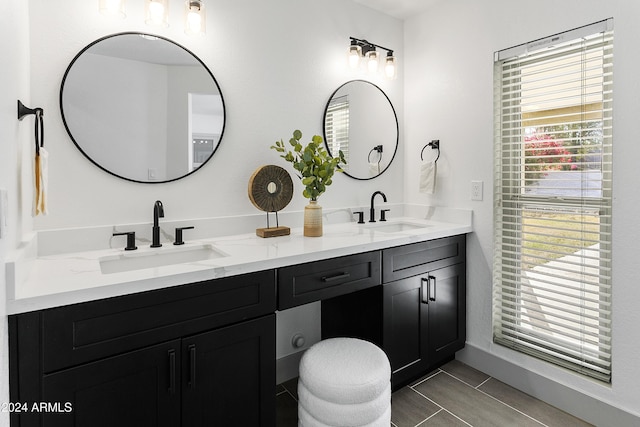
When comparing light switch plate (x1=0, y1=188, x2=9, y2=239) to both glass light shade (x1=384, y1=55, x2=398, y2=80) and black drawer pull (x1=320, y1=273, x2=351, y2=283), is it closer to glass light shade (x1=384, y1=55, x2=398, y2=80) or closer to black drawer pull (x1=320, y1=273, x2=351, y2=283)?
black drawer pull (x1=320, y1=273, x2=351, y2=283)

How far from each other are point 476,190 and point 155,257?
1895 mm

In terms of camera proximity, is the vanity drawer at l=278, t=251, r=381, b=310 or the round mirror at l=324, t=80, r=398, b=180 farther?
the round mirror at l=324, t=80, r=398, b=180

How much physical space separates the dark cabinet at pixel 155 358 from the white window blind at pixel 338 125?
3.97 ft

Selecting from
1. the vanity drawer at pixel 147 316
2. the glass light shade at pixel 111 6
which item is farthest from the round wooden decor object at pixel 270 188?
the glass light shade at pixel 111 6

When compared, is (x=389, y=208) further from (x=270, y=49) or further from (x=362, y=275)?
(x=270, y=49)

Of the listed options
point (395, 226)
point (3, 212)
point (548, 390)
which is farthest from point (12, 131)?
point (548, 390)

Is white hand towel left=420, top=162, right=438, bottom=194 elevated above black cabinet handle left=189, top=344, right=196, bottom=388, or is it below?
above

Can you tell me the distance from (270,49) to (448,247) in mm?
1585

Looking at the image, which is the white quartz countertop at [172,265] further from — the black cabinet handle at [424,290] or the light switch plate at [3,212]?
the black cabinet handle at [424,290]

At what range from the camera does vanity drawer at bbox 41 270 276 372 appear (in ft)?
3.59

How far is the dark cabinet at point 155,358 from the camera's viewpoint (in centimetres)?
108

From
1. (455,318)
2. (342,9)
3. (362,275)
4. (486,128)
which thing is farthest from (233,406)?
(342,9)

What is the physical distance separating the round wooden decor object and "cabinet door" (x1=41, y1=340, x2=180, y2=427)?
0.90m

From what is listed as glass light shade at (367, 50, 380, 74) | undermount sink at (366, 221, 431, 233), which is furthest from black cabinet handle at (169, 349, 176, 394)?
glass light shade at (367, 50, 380, 74)
